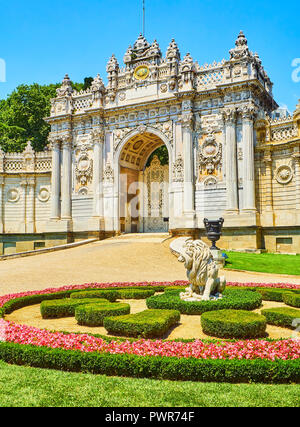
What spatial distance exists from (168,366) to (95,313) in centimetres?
383

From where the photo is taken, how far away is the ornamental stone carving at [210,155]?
98.3 ft

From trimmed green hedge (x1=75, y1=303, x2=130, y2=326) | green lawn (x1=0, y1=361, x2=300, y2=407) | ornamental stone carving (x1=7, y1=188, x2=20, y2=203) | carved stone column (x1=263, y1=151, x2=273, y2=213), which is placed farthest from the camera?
ornamental stone carving (x1=7, y1=188, x2=20, y2=203)

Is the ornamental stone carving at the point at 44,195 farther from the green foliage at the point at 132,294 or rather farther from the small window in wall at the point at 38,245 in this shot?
the green foliage at the point at 132,294

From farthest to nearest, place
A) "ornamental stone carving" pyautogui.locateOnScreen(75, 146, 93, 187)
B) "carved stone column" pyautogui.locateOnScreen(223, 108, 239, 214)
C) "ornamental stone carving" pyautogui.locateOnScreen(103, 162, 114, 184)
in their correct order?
"ornamental stone carving" pyautogui.locateOnScreen(75, 146, 93, 187), "ornamental stone carving" pyautogui.locateOnScreen(103, 162, 114, 184), "carved stone column" pyautogui.locateOnScreen(223, 108, 239, 214)

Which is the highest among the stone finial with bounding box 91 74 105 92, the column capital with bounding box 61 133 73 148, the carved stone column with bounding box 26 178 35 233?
the stone finial with bounding box 91 74 105 92

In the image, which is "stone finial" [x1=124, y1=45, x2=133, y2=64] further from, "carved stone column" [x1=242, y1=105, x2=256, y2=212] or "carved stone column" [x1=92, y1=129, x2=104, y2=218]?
"carved stone column" [x1=242, y1=105, x2=256, y2=212]

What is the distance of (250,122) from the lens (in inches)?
1126

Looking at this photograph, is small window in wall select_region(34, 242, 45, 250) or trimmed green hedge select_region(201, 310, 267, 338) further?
small window in wall select_region(34, 242, 45, 250)

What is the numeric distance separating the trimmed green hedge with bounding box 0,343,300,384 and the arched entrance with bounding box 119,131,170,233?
28780 mm

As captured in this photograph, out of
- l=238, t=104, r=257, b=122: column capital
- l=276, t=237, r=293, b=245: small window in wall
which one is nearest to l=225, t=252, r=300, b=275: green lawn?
l=276, t=237, r=293, b=245: small window in wall

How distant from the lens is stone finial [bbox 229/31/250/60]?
29188 millimetres

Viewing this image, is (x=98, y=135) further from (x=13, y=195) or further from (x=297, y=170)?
(x=297, y=170)

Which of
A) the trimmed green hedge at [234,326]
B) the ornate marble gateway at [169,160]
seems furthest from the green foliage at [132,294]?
the ornate marble gateway at [169,160]

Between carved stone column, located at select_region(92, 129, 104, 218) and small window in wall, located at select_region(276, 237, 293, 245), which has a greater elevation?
carved stone column, located at select_region(92, 129, 104, 218)
